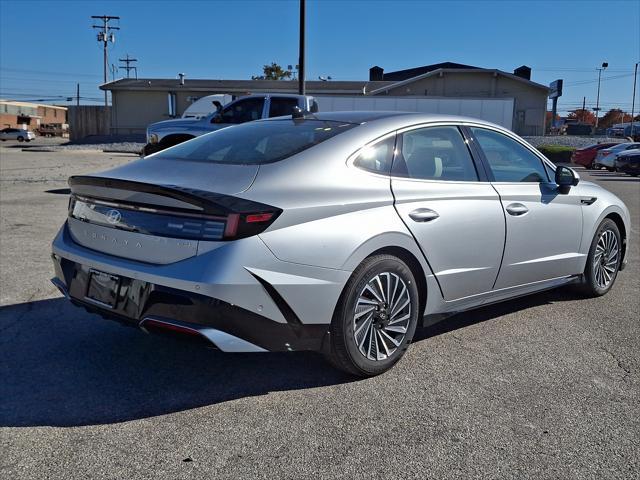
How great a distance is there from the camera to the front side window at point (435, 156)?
4.30 m

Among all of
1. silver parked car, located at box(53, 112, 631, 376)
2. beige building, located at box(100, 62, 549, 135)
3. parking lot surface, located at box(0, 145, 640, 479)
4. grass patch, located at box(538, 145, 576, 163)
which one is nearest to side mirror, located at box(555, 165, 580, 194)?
silver parked car, located at box(53, 112, 631, 376)

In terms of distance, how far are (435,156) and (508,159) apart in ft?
3.08

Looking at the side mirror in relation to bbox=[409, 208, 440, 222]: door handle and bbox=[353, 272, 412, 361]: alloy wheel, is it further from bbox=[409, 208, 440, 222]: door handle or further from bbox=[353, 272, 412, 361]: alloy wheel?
bbox=[353, 272, 412, 361]: alloy wheel

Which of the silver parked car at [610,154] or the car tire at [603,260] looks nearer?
the car tire at [603,260]

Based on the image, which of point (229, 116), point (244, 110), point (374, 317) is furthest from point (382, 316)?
point (244, 110)

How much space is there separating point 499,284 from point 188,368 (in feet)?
7.66

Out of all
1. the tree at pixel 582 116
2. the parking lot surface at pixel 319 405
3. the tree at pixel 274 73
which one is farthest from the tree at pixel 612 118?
the parking lot surface at pixel 319 405

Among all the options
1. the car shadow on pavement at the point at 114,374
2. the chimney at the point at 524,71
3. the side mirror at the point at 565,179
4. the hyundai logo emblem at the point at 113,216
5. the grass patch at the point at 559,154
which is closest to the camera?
the car shadow on pavement at the point at 114,374

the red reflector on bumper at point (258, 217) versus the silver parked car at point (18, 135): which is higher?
the red reflector on bumper at point (258, 217)

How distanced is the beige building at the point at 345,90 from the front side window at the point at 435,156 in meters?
39.6

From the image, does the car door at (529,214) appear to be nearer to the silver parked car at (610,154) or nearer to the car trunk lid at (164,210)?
the car trunk lid at (164,210)

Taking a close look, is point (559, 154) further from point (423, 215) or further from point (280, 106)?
point (423, 215)

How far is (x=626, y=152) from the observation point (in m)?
26.7

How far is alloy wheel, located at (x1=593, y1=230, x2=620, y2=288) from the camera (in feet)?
19.3
